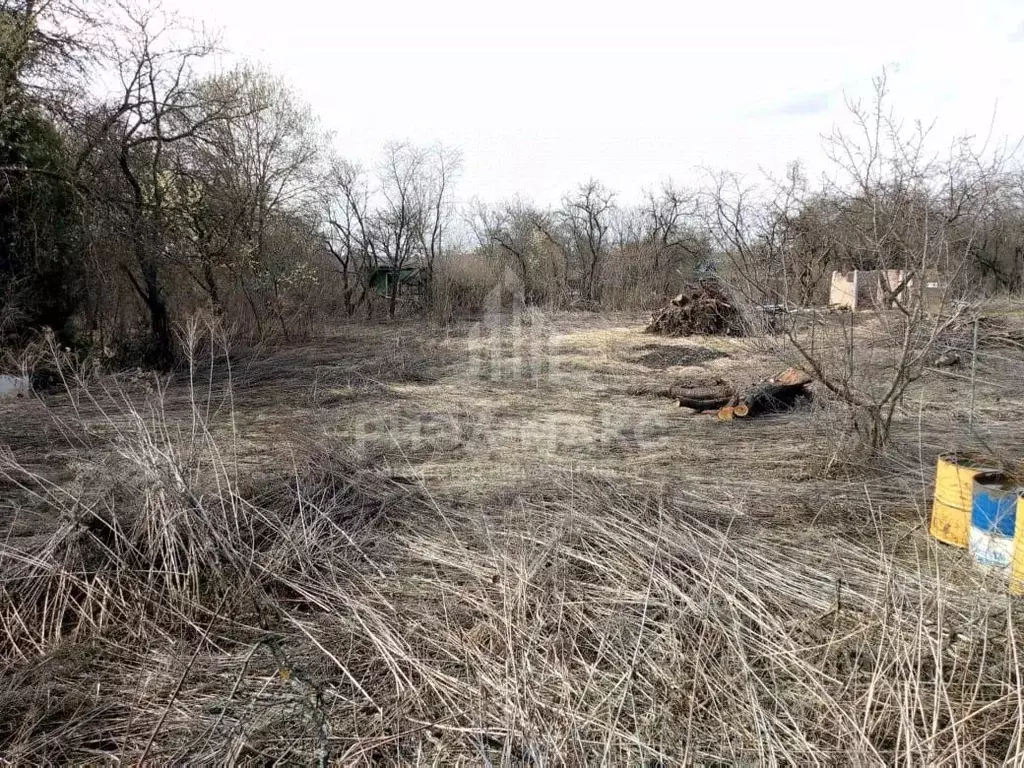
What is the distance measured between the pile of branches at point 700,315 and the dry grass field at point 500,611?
31.1 feet

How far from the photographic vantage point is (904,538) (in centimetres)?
385

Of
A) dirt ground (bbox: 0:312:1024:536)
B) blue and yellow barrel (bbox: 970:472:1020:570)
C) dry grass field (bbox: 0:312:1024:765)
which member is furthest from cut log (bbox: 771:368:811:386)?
blue and yellow barrel (bbox: 970:472:1020:570)

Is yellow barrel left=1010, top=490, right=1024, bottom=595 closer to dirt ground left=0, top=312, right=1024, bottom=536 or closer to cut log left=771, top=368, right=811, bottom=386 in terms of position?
dirt ground left=0, top=312, right=1024, bottom=536

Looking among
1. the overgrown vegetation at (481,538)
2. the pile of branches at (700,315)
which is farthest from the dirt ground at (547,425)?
the pile of branches at (700,315)

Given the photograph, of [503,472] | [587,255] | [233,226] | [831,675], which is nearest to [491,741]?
[831,675]

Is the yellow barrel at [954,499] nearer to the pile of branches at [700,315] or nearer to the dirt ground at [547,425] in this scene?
the dirt ground at [547,425]

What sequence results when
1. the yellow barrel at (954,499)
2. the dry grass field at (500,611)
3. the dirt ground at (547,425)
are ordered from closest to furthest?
the dry grass field at (500,611), the yellow barrel at (954,499), the dirt ground at (547,425)

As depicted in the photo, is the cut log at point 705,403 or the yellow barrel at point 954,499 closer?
the yellow barrel at point 954,499

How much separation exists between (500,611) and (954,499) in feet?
8.30

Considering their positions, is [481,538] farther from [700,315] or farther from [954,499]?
[700,315]

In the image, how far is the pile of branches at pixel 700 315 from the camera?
15.1 m

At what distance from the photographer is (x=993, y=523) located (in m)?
3.27

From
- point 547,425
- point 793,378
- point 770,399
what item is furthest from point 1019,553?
point 793,378

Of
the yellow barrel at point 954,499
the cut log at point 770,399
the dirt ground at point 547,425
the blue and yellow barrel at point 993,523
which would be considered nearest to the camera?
the blue and yellow barrel at point 993,523
